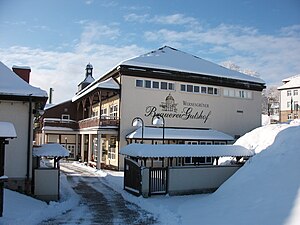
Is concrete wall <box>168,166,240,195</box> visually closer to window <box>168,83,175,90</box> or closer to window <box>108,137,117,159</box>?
window <box>108,137,117,159</box>

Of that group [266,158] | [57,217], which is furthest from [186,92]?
[57,217]

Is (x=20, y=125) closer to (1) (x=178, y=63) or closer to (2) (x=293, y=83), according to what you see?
(1) (x=178, y=63)

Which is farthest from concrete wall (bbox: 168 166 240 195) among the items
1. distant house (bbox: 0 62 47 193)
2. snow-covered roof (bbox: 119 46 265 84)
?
snow-covered roof (bbox: 119 46 265 84)

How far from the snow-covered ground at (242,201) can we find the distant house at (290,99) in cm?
4243

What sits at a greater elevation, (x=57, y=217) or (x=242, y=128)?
(x=242, y=128)

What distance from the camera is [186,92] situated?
30.1 m

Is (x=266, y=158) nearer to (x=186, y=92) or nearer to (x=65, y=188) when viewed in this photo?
(x=65, y=188)

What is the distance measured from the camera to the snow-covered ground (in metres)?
10.3

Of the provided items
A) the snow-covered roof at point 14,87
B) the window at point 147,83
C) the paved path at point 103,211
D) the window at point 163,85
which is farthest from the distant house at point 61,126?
the snow-covered roof at point 14,87

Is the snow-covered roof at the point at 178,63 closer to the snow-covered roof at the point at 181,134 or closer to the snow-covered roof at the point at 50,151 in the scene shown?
the snow-covered roof at the point at 181,134

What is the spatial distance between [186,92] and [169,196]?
15.8 meters

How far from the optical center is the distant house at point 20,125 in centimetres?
1371

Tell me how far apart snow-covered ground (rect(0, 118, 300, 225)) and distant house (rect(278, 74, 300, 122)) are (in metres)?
42.4

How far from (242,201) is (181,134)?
15.8 meters
